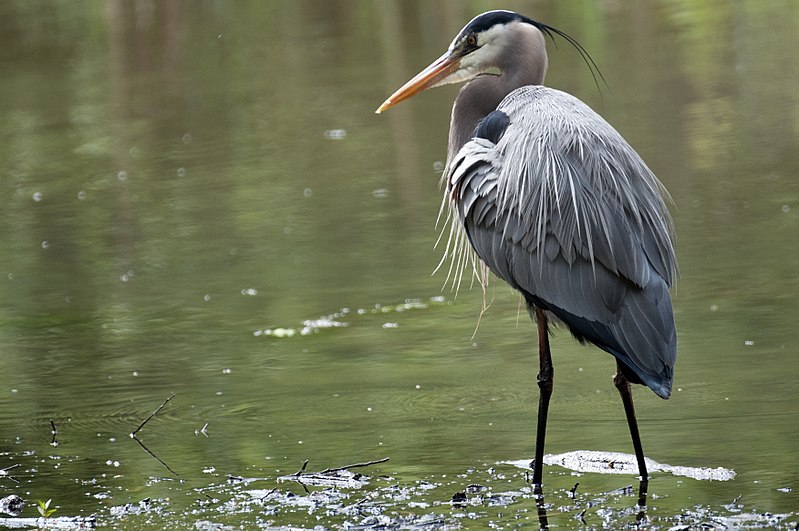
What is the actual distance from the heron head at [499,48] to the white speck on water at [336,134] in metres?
6.24

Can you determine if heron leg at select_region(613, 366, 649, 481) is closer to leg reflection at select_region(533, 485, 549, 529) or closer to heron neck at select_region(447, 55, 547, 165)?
leg reflection at select_region(533, 485, 549, 529)

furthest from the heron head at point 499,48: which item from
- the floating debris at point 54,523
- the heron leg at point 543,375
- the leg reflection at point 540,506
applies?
the floating debris at point 54,523

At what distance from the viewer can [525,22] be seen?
5.83 m

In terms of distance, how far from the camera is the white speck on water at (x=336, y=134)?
12273 mm

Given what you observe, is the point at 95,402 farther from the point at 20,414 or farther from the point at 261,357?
the point at 261,357

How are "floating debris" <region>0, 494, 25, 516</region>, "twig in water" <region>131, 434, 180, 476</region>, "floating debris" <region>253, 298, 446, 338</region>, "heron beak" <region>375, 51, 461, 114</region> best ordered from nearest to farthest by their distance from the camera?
"floating debris" <region>0, 494, 25, 516</region>
"twig in water" <region>131, 434, 180, 476</region>
"heron beak" <region>375, 51, 461, 114</region>
"floating debris" <region>253, 298, 446, 338</region>

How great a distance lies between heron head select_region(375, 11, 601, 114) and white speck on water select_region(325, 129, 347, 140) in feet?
20.5

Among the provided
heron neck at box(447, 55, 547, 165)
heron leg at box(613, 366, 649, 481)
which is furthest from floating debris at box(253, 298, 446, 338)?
heron leg at box(613, 366, 649, 481)

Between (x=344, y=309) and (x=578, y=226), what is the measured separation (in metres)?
2.78

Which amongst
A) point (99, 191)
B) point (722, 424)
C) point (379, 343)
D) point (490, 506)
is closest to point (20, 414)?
point (379, 343)

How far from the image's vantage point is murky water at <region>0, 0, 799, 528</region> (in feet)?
16.4

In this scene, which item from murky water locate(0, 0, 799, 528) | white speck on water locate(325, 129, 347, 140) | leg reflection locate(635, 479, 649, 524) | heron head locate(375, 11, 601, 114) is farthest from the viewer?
white speck on water locate(325, 129, 347, 140)

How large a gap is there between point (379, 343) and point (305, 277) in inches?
57.4

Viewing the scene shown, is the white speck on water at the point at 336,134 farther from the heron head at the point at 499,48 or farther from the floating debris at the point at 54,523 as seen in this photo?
the floating debris at the point at 54,523
